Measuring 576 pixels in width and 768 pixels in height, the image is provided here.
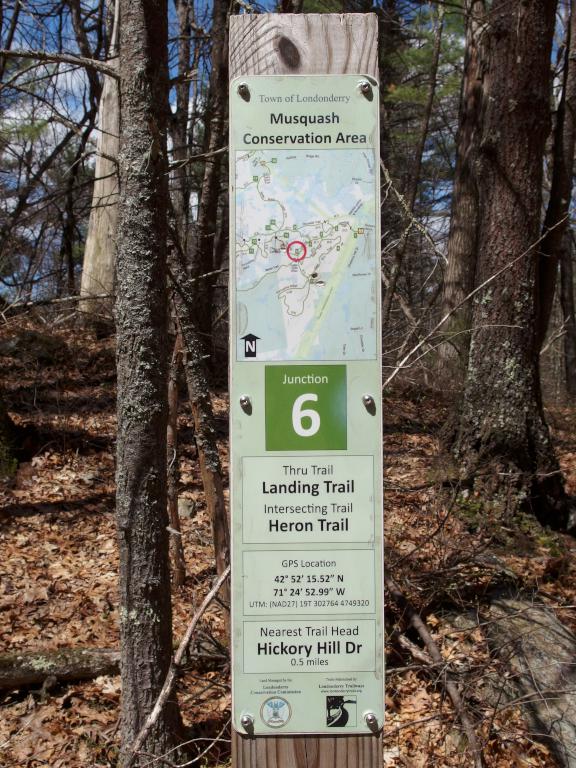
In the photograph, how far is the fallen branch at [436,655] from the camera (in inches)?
128

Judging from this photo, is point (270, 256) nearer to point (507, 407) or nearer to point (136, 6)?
point (136, 6)

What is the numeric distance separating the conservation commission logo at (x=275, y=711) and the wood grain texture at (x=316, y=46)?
1.84 meters

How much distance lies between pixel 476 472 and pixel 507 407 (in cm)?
63

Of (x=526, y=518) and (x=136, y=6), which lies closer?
(x=136, y=6)

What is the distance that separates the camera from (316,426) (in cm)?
203

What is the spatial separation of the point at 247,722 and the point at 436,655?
218 centimetres

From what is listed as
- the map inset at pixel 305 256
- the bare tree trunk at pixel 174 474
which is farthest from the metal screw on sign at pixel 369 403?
the bare tree trunk at pixel 174 474

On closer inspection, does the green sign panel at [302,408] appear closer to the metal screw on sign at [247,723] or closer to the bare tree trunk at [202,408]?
the metal screw on sign at [247,723]

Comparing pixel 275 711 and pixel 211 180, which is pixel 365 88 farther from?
pixel 211 180

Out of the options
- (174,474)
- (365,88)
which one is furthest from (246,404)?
(174,474)

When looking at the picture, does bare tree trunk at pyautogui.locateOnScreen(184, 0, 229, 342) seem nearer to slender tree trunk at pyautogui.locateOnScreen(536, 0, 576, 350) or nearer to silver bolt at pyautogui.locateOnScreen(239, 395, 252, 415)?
slender tree trunk at pyautogui.locateOnScreen(536, 0, 576, 350)

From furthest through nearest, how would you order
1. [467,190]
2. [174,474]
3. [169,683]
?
[467,190] < [174,474] < [169,683]

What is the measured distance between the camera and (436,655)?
3.89 meters

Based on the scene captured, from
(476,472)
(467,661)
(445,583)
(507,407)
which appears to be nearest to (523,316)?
(507,407)
